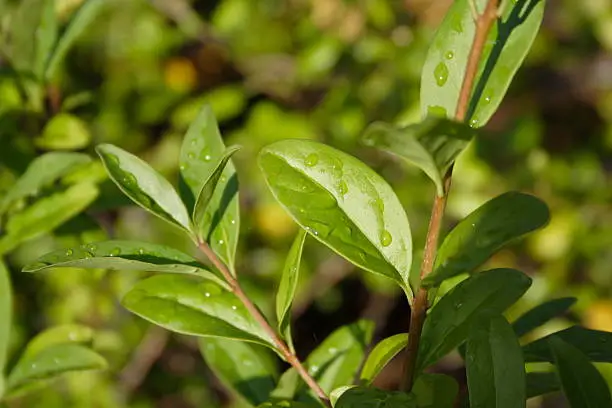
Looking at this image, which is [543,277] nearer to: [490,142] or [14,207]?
[490,142]

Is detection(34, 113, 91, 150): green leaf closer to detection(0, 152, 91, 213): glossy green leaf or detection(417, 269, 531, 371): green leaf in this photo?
detection(0, 152, 91, 213): glossy green leaf

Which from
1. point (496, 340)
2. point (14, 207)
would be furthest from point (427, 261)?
point (14, 207)

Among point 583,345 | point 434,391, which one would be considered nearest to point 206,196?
point 434,391

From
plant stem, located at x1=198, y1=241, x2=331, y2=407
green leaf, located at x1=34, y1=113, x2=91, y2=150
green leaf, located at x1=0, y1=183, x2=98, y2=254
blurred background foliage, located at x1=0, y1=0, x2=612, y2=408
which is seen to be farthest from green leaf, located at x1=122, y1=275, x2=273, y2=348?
blurred background foliage, located at x1=0, y1=0, x2=612, y2=408

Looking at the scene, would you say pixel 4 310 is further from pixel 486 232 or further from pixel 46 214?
pixel 486 232

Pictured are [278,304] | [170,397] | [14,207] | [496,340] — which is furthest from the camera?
[170,397]

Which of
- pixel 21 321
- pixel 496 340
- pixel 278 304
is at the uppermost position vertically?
pixel 496 340
